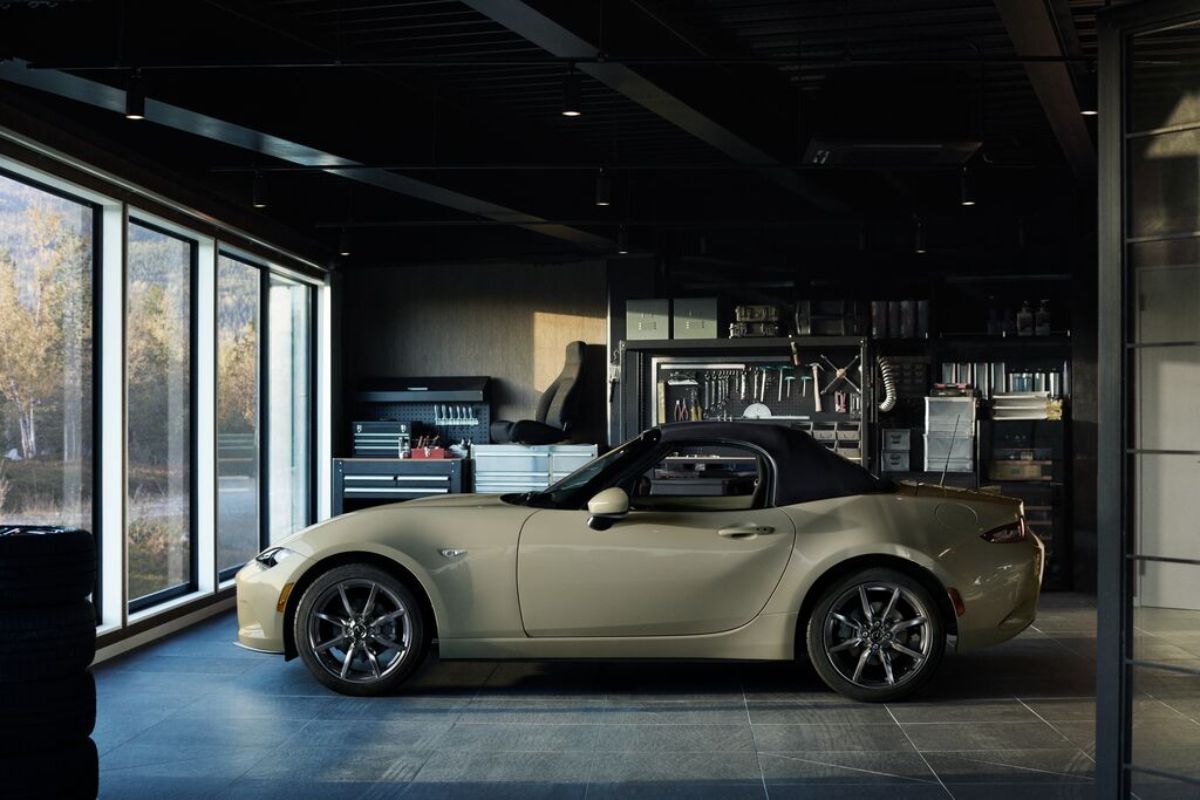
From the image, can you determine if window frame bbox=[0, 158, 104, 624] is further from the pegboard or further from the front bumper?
the pegboard

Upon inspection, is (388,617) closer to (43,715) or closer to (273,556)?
(273,556)

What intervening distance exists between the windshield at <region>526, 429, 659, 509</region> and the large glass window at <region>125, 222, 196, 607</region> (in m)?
2.86

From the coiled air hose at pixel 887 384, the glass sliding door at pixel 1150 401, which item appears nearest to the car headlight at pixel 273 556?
the glass sliding door at pixel 1150 401

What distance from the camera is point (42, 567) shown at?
12.9 feet

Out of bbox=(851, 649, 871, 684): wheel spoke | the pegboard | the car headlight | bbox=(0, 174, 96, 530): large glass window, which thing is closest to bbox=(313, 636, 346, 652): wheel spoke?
the car headlight

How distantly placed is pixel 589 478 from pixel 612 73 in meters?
2.01

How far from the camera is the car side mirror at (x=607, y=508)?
5855mm

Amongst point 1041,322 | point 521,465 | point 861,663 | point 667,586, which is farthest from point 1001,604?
point 521,465

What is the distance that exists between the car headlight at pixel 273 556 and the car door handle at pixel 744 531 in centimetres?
206

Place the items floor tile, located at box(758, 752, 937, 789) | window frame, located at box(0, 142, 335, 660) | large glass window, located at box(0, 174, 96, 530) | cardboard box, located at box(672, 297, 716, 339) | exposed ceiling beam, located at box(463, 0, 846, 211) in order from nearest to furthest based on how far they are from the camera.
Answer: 1. floor tile, located at box(758, 752, 937, 789)
2. exposed ceiling beam, located at box(463, 0, 846, 211)
3. large glass window, located at box(0, 174, 96, 530)
4. window frame, located at box(0, 142, 335, 660)
5. cardboard box, located at box(672, 297, 716, 339)

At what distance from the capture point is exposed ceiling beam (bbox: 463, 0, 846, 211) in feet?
17.6

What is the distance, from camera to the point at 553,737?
5215 millimetres

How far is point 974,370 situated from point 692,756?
21.7ft

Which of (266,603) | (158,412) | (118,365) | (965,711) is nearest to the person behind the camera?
(965,711)
